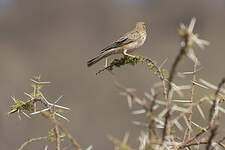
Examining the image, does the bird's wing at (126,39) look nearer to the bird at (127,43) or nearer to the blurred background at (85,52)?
the bird at (127,43)

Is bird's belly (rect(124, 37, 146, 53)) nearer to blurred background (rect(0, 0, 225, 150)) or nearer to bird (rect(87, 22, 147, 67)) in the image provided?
bird (rect(87, 22, 147, 67))

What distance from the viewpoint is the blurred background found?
876 inches

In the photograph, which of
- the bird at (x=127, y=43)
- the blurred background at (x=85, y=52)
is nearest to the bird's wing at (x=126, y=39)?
the bird at (x=127, y=43)

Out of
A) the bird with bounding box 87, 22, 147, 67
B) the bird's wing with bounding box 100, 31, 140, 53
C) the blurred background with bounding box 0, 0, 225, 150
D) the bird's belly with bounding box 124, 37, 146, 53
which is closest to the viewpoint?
the bird with bounding box 87, 22, 147, 67

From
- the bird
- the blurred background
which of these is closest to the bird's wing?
the bird

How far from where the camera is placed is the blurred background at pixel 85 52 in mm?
22250

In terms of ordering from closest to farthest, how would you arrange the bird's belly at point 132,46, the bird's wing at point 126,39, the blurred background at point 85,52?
1. the bird's wing at point 126,39
2. the bird's belly at point 132,46
3. the blurred background at point 85,52

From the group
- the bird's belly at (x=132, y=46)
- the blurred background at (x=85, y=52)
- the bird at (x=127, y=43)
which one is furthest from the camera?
the blurred background at (x=85, y=52)

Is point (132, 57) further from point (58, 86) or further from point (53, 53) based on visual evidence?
point (53, 53)

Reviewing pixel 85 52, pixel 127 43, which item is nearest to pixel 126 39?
pixel 127 43

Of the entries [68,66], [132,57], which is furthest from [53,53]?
[132,57]

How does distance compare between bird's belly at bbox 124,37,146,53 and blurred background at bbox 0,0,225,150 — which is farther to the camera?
blurred background at bbox 0,0,225,150

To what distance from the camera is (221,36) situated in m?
33.6

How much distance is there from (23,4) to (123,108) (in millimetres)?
17703
